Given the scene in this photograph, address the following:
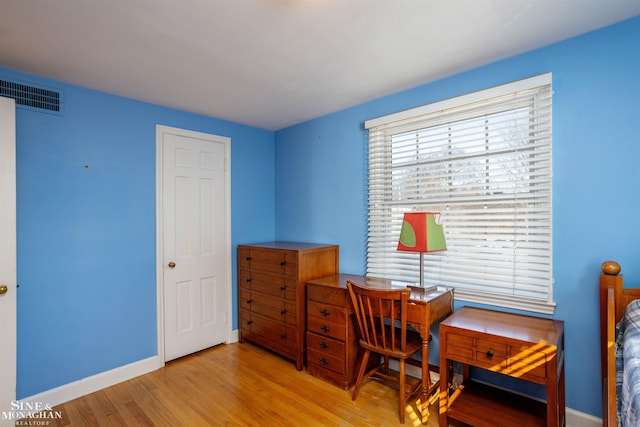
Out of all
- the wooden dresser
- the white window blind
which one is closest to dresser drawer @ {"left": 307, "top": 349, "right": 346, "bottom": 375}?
the wooden dresser

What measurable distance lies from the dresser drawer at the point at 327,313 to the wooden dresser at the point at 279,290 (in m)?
0.15

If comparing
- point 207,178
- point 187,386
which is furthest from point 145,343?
point 207,178

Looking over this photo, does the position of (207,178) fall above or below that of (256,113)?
below

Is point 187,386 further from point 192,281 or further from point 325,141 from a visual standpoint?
point 325,141

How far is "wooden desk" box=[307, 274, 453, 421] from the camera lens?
2.30m

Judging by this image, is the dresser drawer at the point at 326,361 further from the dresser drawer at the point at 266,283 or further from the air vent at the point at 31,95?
the air vent at the point at 31,95

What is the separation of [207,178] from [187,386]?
76.6 inches

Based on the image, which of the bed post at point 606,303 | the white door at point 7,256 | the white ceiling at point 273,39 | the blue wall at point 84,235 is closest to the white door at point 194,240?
the blue wall at point 84,235

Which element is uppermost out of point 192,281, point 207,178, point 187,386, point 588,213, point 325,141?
point 325,141

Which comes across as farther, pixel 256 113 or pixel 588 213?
pixel 256 113

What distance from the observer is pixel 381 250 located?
2.89 meters

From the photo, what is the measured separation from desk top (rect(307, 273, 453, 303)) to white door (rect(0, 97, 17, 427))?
213 centimetres

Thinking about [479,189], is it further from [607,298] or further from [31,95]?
[31,95]

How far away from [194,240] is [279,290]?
1.03 metres
